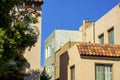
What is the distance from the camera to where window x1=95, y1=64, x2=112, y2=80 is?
1048 inches

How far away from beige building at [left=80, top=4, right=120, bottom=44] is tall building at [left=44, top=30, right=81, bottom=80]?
9.84 meters

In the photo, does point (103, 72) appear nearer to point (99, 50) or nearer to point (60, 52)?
point (99, 50)

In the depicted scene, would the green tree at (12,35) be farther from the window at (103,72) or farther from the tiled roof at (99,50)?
the window at (103,72)

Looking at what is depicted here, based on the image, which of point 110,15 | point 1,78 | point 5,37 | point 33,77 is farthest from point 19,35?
point 110,15

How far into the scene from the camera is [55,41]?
4941 cm

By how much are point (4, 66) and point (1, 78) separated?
4.30 meters

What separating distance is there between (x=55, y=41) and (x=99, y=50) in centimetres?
2285

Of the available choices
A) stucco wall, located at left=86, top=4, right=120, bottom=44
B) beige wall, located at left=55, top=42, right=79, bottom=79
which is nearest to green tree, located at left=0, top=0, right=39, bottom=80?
stucco wall, located at left=86, top=4, right=120, bottom=44

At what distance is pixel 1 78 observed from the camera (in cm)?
2095

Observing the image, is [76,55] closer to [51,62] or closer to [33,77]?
[33,77]

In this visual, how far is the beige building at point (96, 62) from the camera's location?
26281 mm

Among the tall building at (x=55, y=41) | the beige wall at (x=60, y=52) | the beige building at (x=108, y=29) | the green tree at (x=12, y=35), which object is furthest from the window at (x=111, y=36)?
the tall building at (x=55, y=41)

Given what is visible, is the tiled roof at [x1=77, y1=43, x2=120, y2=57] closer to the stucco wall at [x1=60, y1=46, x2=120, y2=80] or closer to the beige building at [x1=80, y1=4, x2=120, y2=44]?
the stucco wall at [x1=60, y1=46, x2=120, y2=80]

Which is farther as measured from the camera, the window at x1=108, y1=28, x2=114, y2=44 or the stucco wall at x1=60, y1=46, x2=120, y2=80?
the window at x1=108, y1=28, x2=114, y2=44
